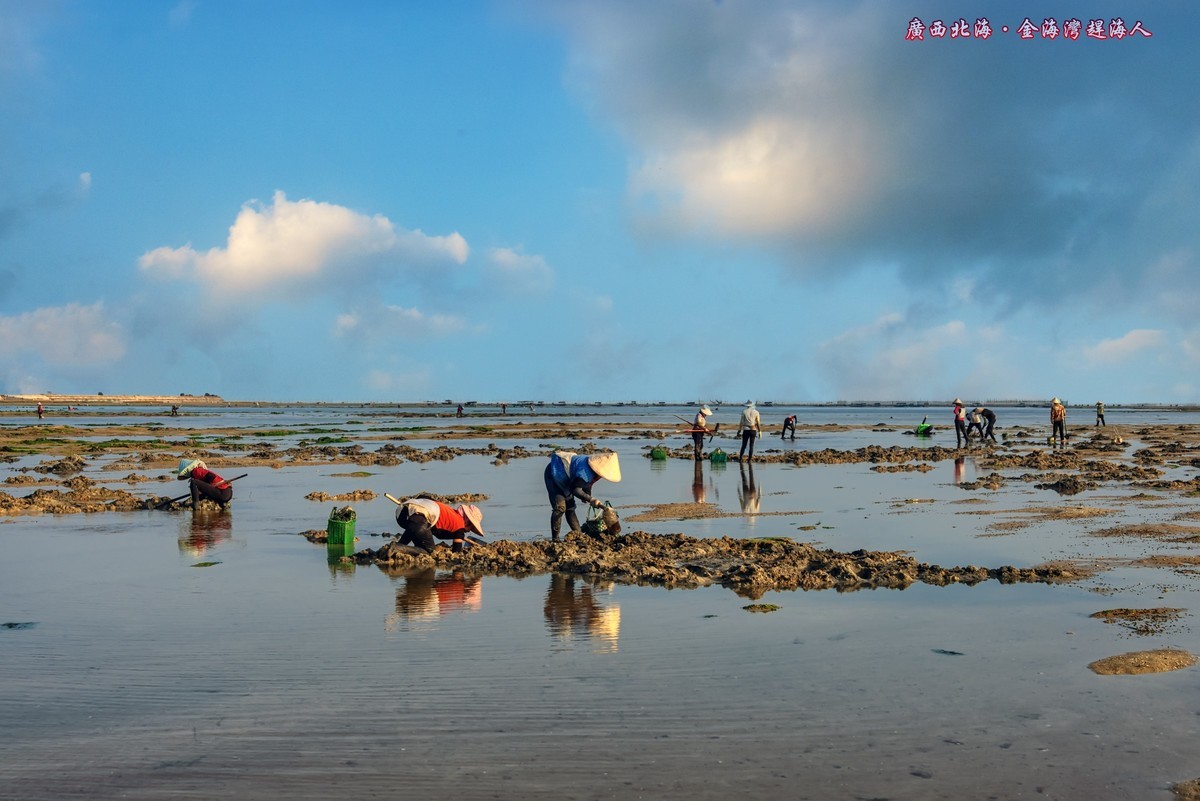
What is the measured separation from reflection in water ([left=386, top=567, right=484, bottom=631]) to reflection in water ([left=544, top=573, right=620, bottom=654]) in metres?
0.94

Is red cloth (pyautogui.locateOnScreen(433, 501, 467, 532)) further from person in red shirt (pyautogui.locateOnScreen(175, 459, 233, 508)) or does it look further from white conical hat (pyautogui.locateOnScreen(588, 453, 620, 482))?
person in red shirt (pyautogui.locateOnScreen(175, 459, 233, 508))

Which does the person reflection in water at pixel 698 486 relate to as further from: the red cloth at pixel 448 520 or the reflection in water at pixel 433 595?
the reflection in water at pixel 433 595

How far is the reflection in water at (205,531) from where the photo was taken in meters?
16.0

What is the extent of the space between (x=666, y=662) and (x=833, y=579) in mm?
4427

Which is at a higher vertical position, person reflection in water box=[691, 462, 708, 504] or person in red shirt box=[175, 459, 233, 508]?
person in red shirt box=[175, 459, 233, 508]

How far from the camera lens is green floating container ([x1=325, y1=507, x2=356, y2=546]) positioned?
47.9 ft

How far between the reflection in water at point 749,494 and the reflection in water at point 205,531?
994 cm

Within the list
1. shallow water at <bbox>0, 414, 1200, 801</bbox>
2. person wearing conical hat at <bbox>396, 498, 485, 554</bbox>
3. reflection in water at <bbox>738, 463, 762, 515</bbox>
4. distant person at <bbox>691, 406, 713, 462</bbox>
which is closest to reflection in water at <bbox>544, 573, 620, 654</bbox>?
shallow water at <bbox>0, 414, 1200, 801</bbox>

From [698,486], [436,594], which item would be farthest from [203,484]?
[698,486]

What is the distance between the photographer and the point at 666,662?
28.7ft

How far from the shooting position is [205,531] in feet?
58.7

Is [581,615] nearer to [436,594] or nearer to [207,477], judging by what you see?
[436,594]

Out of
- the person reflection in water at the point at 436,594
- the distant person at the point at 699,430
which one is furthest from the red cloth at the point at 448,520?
the distant person at the point at 699,430

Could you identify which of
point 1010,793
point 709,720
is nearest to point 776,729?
point 709,720
